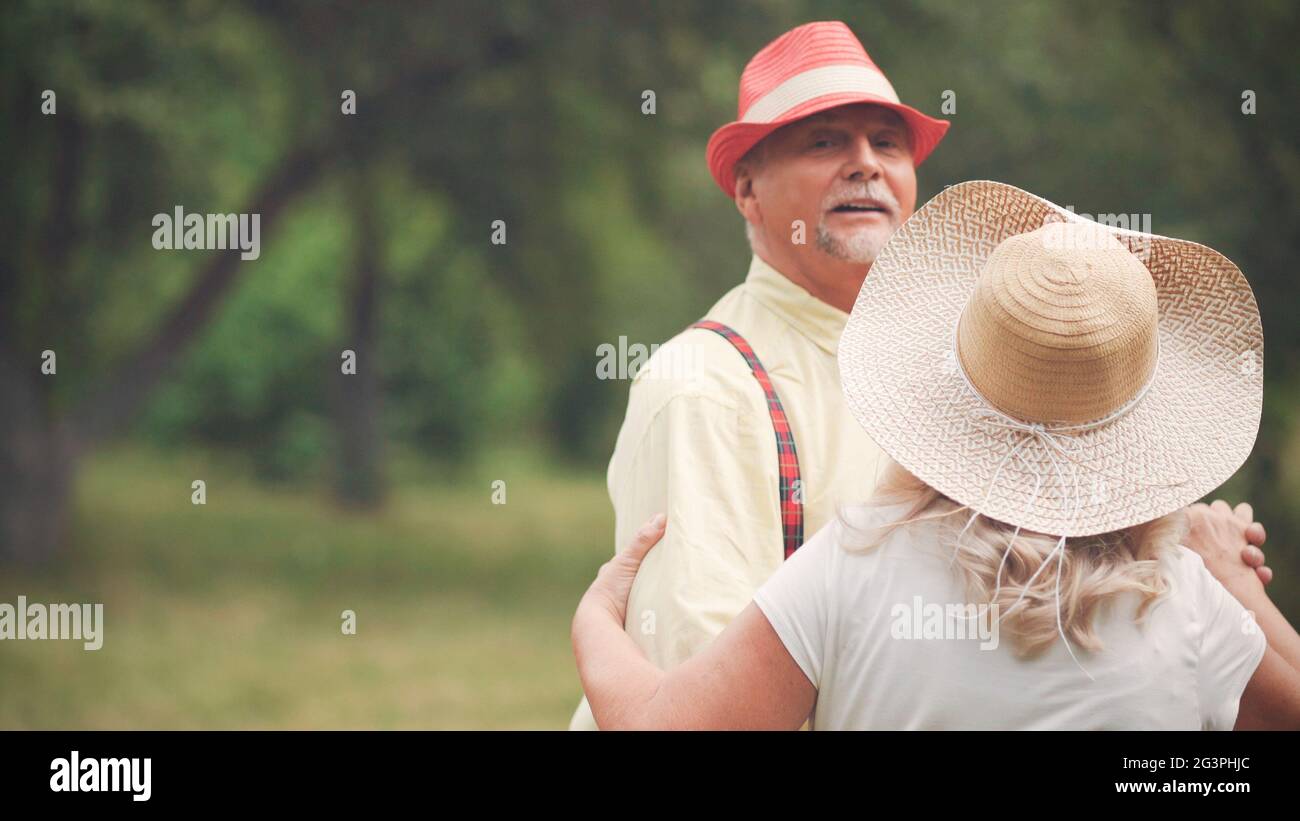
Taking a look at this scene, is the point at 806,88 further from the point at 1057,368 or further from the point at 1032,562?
the point at 1032,562

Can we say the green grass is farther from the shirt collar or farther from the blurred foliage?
the shirt collar

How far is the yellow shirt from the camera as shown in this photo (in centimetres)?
233

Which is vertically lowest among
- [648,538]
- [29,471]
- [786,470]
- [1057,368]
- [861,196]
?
[29,471]

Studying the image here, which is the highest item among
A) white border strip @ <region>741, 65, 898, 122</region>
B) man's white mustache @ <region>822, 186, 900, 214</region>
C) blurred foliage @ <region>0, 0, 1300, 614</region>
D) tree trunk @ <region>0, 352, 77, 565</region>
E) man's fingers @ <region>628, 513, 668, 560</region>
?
blurred foliage @ <region>0, 0, 1300, 614</region>

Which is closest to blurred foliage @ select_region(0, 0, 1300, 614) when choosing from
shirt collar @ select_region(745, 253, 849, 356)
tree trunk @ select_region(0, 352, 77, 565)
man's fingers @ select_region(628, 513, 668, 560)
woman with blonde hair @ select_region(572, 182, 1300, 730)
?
tree trunk @ select_region(0, 352, 77, 565)

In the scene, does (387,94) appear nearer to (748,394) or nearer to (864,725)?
(748,394)

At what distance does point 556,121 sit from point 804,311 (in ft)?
35.0

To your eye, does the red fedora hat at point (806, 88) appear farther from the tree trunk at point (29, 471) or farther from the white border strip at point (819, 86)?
the tree trunk at point (29, 471)

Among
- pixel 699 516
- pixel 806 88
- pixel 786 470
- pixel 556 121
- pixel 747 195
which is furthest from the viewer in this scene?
pixel 556 121

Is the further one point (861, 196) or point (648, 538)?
point (861, 196)

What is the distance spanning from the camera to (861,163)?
279cm

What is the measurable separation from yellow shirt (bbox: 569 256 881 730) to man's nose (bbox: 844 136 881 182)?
0.89 ft

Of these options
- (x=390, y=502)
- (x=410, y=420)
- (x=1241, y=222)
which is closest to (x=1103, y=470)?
(x=1241, y=222)

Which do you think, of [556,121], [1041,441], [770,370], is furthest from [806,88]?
[556,121]
